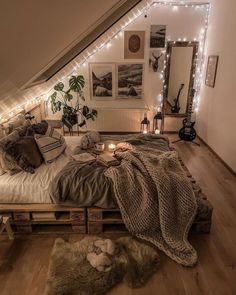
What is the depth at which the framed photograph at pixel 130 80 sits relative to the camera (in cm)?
468

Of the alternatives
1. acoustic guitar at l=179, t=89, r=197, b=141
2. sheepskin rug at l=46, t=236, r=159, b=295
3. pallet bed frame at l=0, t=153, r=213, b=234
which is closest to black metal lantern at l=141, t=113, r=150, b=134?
acoustic guitar at l=179, t=89, r=197, b=141

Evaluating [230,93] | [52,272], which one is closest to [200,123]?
[230,93]

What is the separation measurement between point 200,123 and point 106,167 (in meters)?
3.01

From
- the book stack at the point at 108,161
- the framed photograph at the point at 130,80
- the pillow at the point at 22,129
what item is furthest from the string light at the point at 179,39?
the book stack at the point at 108,161


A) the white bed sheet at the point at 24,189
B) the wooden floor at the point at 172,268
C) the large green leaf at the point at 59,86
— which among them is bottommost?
Answer: the wooden floor at the point at 172,268

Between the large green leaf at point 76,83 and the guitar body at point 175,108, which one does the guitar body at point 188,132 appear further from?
the large green leaf at point 76,83

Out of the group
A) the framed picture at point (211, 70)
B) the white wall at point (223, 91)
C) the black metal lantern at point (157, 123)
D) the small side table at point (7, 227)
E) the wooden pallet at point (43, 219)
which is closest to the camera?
the small side table at point (7, 227)

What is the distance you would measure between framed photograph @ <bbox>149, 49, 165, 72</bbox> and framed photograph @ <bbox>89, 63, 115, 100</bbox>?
0.74m

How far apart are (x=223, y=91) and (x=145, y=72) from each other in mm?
1618

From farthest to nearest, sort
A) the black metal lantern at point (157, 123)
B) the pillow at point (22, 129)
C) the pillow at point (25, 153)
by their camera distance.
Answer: the black metal lantern at point (157, 123) < the pillow at point (22, 129) < the pillow at point (25, 153)

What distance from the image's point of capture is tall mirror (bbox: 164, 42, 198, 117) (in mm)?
4535

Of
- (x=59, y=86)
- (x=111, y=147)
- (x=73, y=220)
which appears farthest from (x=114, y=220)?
(x=59, y=86)

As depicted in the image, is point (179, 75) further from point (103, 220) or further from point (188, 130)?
point (103, 220)

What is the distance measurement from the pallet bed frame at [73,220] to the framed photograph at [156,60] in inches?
122
